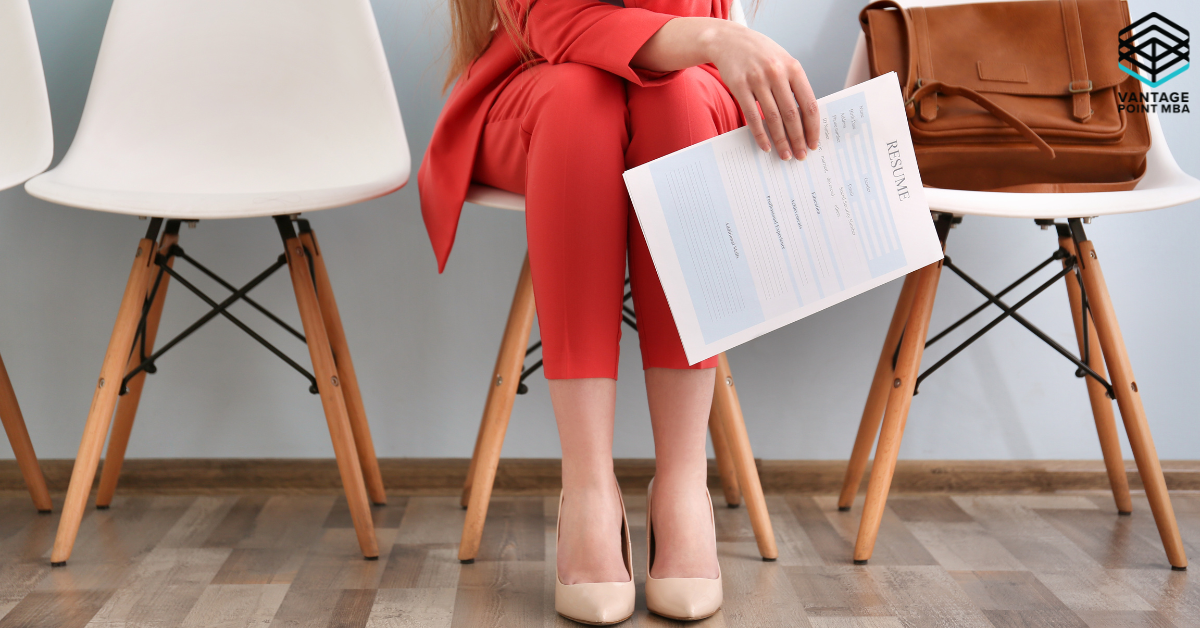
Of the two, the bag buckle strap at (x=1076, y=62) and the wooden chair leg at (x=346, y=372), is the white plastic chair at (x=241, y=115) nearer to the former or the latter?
the wooden chair leg at (x=346, y=372)

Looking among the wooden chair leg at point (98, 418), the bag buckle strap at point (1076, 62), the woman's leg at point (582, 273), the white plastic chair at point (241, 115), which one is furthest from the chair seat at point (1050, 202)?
the wooden chair leg at point (98, 418)

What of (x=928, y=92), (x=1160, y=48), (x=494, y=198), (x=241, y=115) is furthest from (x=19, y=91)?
(x=1160, y=48)

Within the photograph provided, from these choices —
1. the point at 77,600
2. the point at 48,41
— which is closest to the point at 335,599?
the point at 77,600

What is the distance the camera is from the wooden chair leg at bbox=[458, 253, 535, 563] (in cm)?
91

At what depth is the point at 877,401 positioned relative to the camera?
1073mm

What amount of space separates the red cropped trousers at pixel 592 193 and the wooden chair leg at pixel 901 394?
0.31m

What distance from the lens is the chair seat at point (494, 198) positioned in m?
0.84

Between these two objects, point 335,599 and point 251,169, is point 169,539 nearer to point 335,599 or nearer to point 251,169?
point 335,599

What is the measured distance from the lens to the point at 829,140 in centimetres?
67

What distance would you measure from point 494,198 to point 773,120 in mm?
308

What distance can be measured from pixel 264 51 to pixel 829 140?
79 cm

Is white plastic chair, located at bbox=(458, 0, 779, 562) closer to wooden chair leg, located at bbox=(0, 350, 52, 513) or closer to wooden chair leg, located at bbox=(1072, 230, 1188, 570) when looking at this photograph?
wooden chair leg, located at bbox=(1072, 230, 1188, 570)

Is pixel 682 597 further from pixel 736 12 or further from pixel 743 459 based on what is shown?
pixel 736 12

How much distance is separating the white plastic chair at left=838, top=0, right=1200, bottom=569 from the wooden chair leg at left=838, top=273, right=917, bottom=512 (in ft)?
0.05
